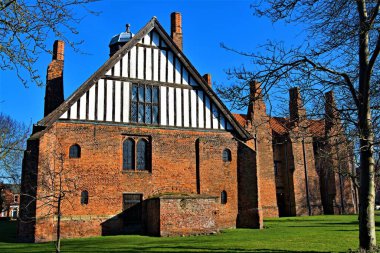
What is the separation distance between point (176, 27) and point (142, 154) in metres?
9.26

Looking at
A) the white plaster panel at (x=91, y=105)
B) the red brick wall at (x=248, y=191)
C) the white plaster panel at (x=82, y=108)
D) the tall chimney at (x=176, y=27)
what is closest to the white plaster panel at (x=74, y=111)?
the white plaster panel at (x=82, y=108)

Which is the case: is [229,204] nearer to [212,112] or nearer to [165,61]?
[212,112]

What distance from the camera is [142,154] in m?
22.8

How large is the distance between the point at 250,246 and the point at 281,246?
1.09 m

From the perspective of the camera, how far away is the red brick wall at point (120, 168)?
20.3 meters

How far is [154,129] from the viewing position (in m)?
22.8

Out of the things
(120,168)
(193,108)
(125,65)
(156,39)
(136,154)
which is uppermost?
(156,39)

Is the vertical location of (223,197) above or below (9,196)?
below

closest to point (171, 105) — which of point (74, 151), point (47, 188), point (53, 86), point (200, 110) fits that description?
point (200, 110)

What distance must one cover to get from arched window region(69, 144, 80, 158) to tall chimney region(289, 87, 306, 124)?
41.3 ft

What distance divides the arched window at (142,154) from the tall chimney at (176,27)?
7.35m

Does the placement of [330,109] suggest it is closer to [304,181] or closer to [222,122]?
[222,122]

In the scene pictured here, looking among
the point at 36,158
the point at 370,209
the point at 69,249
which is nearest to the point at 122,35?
the point at 36,158

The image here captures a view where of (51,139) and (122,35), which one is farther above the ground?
(122,35)
